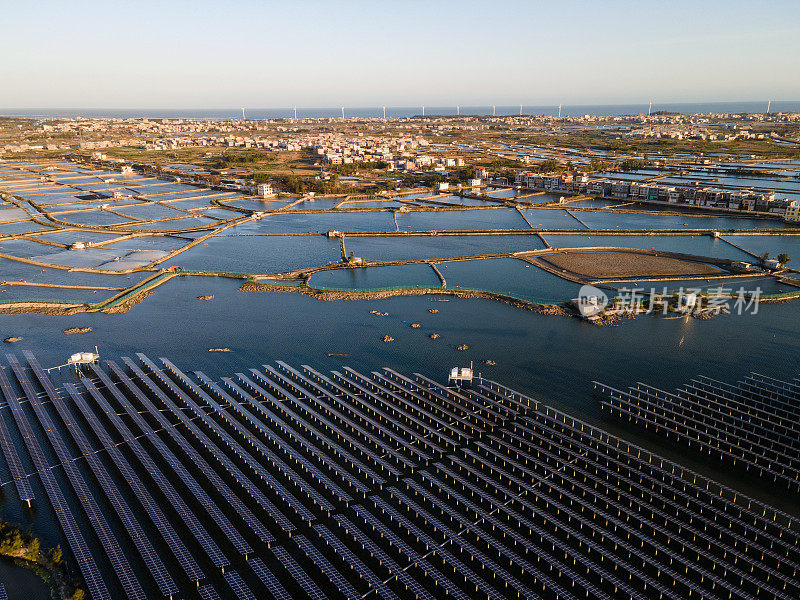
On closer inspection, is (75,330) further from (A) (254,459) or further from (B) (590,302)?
(B) (590,302)

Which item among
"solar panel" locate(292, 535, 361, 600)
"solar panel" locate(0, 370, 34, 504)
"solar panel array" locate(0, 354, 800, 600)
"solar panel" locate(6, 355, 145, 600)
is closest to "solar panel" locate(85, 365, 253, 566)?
"solar panel array" locate(0, 354, 800, 600)

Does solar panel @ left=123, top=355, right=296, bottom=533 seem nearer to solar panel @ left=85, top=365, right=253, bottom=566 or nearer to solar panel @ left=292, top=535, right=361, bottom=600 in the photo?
solar panel @ left=292, top=535, right=361, bottom=600

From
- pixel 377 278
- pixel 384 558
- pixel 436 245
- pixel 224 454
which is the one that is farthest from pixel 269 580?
pixel 436 245

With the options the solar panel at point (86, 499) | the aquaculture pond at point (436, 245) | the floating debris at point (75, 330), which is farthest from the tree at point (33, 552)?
the aquaculture pond at point (436, 245)

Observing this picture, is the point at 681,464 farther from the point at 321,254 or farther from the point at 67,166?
the point at 67,166

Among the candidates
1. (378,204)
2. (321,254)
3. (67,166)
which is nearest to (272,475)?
(321,254)

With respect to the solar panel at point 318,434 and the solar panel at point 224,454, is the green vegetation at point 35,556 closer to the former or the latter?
the solar panel at point 224,454
